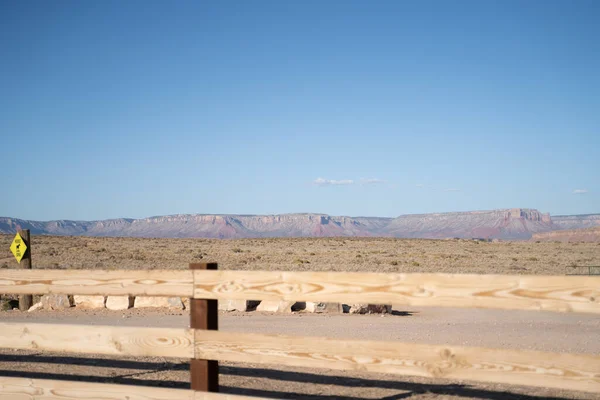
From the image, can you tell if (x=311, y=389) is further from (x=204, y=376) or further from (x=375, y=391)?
(x=204, y=376)

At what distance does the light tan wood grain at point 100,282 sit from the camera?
452 cm

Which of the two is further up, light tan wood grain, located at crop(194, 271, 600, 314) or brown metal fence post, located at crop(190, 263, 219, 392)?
light tan wood grain, located at crop(194, 271, 600, 314)

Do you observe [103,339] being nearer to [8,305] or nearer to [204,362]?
[204,362]

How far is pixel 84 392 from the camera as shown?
4.68 metres

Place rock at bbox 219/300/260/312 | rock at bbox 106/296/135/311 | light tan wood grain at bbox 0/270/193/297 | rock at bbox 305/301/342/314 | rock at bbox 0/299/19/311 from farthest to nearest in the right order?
rock at bbox 0/299/19/311 → rock at bbox 106/296/135/311 → rock at bbox 219/300/260/312 → rock at bbox 305/301/342/314 → light tan wood grain at bbox 0/270/193/297

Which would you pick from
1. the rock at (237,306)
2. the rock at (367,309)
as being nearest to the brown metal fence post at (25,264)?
the rock at (237,306)

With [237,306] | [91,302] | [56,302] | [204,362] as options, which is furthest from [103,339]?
[56,302]

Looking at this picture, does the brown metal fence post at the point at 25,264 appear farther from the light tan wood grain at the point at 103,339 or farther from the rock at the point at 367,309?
the light tan wood grain at the point at 103,339

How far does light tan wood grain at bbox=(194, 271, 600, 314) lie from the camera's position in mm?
3713

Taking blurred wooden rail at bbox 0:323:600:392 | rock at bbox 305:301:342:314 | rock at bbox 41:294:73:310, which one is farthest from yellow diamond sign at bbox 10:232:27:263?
blurred wooden rail at bbox 0:323:600:392

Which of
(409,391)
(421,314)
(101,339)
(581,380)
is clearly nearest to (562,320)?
(421,314)

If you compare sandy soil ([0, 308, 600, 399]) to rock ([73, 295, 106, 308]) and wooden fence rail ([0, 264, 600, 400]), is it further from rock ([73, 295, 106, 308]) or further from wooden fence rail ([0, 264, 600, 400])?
wooden fence rail ([0, 264, 600, 400])

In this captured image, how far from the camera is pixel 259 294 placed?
433 centimetres

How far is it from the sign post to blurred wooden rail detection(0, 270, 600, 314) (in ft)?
32.4
